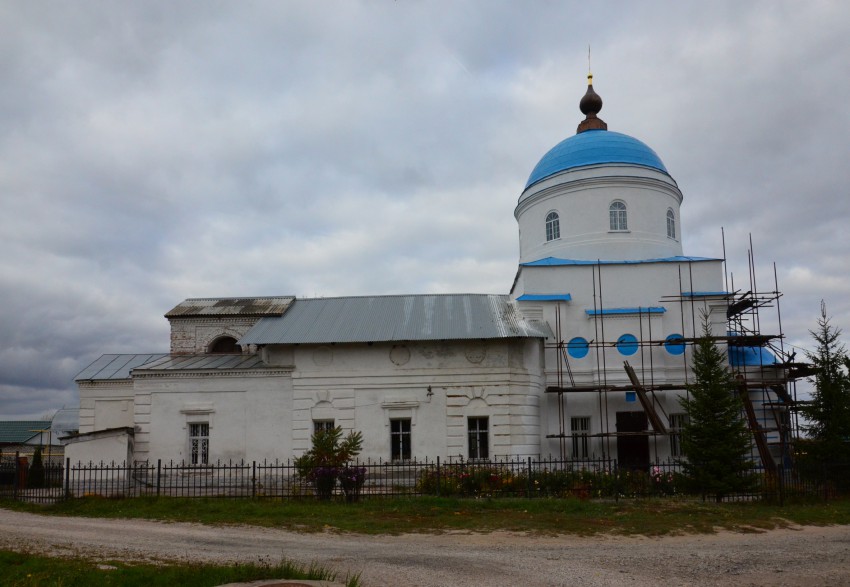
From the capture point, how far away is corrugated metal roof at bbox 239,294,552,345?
71.4ft

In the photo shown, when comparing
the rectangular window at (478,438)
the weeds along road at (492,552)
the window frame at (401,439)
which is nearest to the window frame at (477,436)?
the rectangular window at (478,438)

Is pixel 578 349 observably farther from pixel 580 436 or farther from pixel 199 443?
pixel 199 443

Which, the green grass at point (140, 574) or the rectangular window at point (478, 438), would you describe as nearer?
the green grass at point (140, 574)

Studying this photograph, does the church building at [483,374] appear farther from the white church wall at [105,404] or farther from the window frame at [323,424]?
the white church wall at [105,404]

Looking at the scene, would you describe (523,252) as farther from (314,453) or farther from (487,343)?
(314,453)

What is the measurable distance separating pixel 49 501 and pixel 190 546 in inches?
320

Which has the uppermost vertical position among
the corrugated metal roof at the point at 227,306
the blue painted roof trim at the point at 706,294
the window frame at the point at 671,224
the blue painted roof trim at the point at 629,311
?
the window frame at the point at 671,224

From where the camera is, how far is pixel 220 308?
27953mm

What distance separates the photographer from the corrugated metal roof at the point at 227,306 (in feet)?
88.1

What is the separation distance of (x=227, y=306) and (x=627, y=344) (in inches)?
604

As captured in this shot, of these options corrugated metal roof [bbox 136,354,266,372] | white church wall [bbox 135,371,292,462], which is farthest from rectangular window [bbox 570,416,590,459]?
corrugated metal roof [bbox 136,354,266,372]

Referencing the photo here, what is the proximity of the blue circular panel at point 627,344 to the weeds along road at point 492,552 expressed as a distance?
34.2ft

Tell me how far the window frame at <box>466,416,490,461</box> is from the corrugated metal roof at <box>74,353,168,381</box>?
12.7 m

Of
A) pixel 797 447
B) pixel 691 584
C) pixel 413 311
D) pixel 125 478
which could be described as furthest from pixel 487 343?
pixel 691 584
